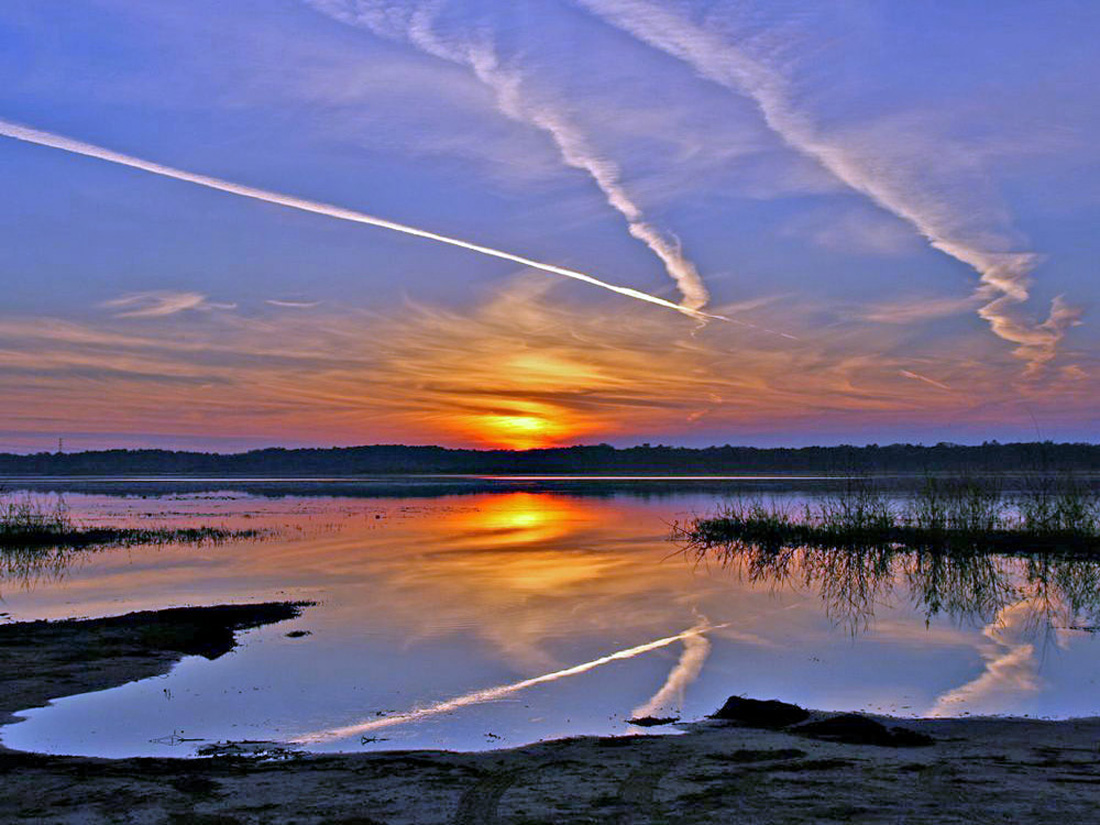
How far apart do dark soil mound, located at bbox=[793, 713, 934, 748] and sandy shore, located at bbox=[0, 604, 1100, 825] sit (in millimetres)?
142

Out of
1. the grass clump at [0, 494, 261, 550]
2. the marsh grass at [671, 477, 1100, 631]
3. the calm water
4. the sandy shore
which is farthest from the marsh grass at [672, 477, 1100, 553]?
the sandy shore

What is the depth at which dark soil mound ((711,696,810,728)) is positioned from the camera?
1062 cm

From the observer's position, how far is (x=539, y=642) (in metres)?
15.9

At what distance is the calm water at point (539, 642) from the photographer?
37.0 ft

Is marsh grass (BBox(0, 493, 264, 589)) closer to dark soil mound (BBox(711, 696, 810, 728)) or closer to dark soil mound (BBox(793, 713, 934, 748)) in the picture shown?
dark soil mound (BBox(711, 696, 810, 728))

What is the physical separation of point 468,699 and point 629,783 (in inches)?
176

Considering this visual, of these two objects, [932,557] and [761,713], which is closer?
[761,713]

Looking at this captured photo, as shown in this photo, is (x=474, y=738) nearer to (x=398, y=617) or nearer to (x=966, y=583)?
(x=398, y=617)

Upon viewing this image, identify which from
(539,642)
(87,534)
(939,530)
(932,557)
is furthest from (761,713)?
(87,534)

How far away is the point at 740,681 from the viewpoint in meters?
13.4

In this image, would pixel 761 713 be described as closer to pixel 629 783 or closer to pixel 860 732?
pixel 860 732

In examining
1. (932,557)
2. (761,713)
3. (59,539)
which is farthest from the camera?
(59,539)

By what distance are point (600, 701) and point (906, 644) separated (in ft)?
22.3

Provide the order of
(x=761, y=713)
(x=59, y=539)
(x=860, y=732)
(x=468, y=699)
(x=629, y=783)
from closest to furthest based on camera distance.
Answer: (x=629, y=783), (x=860, y=732), (x=761, y=713), (x=468, y=699), (x=59, y=539)
